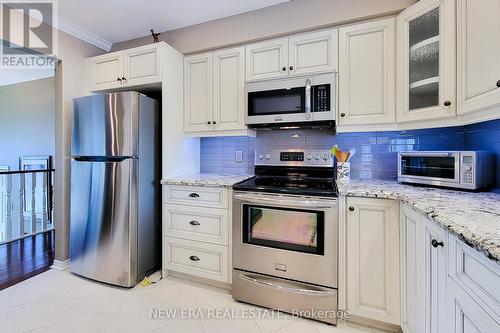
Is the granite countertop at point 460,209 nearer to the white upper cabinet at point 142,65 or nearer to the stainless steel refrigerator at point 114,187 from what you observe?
the stainless steel refrigerator at point 114,187

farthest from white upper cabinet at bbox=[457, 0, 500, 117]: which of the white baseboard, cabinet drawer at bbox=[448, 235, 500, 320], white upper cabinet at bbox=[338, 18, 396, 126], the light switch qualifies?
the white baseboard

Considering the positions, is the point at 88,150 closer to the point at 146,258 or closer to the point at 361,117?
the point at 146,258

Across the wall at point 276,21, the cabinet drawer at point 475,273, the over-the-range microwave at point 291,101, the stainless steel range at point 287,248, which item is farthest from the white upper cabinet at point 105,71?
the cabinet drawer at point 475,273

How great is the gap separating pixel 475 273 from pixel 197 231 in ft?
5.79

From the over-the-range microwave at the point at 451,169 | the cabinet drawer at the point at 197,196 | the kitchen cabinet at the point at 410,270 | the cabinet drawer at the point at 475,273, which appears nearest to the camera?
the cabinet drawer at the point at 475,273

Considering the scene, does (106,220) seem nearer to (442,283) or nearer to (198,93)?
(198,93)

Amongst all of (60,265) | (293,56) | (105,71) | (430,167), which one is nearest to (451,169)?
(430,167)

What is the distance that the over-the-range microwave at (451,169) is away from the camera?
1354 mm

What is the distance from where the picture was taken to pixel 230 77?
2.20m

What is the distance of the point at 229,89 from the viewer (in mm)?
2203

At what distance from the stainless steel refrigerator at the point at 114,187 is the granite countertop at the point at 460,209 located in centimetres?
168

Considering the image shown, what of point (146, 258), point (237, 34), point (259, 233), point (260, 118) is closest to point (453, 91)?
point (260, 118)

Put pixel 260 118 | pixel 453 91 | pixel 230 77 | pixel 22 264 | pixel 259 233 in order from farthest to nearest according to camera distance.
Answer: pixel 22 264 → pixel 230 77 → pixel 260 118 → pixel 259 233 → pixel 453 91

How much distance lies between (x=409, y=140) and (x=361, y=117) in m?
0.53
